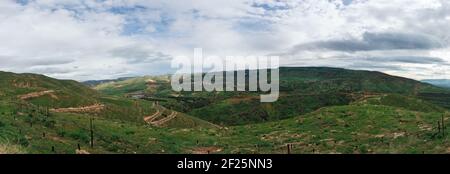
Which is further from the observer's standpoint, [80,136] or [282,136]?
[282,136]

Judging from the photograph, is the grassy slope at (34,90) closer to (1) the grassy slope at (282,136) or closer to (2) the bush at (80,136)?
Answer: (1) the grassy slope at (282,136)

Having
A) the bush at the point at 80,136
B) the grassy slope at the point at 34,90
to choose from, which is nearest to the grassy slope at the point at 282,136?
the bush at the point at 80,136

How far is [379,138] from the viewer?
36.7m

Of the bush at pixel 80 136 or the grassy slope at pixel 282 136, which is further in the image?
the bush at pixel 80 136

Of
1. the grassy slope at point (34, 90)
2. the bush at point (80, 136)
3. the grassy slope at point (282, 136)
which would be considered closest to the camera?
the grassy slope at point (282, 136)

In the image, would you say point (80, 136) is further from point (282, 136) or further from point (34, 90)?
point (34, 90)

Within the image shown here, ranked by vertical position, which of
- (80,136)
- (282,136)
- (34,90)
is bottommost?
(282,136)

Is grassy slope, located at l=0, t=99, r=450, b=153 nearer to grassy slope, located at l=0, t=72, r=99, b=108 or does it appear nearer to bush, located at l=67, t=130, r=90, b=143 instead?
bush, located at l=67, t=130, r=90, b=143

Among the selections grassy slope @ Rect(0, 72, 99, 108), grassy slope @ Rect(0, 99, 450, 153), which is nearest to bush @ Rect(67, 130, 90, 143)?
grassy slope @ Rect(0, 99, 450, 153)

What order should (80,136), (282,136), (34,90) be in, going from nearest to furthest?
(80,136), (282,136), (34,90)

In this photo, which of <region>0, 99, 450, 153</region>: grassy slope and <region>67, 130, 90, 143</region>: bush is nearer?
<region>0, 99, 450, 153</region>: grassy slope

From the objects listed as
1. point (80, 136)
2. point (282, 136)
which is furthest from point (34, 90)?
point (80, 136)
